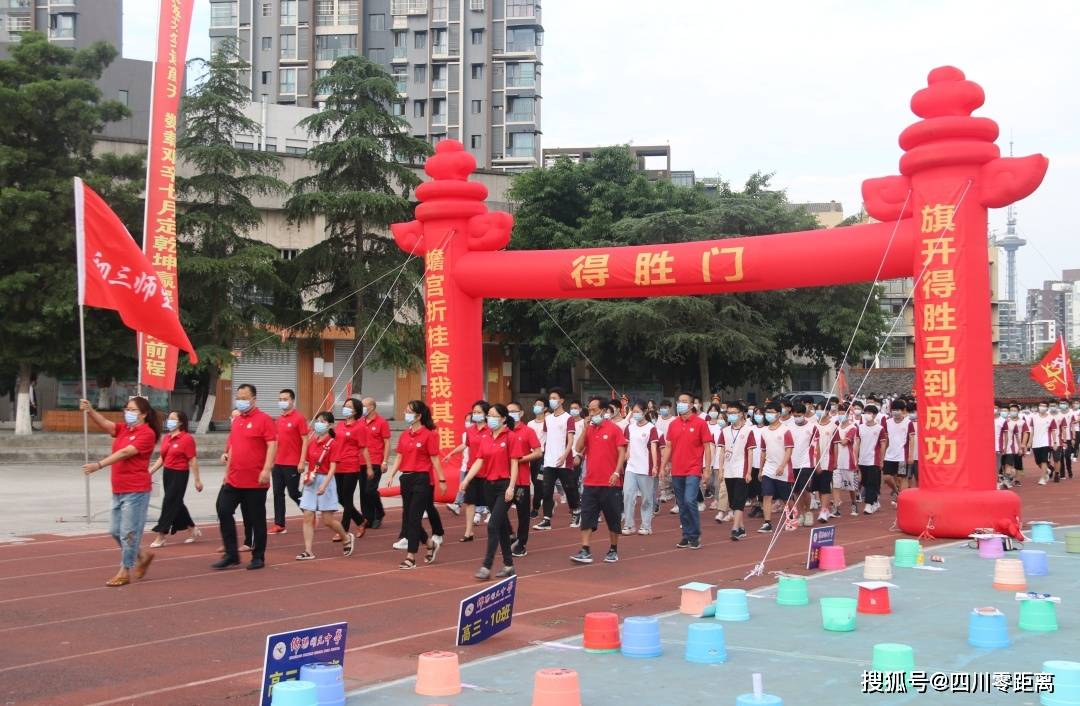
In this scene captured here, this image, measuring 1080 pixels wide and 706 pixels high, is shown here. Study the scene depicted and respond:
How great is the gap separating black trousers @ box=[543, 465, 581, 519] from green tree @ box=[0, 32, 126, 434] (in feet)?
45.9

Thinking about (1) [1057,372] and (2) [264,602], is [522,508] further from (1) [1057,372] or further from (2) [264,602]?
(1) [1057,372]

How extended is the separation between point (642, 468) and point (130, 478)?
6262 mm

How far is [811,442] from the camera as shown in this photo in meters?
13.8

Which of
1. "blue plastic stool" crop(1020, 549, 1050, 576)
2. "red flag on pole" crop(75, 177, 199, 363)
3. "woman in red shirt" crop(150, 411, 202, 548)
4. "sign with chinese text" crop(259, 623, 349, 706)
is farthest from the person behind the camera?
"red flag on pole" crop(75, 177, 199, 363)

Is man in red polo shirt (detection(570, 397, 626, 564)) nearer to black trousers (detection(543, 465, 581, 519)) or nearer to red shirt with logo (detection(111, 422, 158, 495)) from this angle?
A: black trousers (detection(543, 465, 581, 519))

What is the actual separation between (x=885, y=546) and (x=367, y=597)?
5999 millimetres

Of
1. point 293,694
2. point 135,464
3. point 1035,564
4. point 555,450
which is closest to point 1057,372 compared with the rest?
point 555,450

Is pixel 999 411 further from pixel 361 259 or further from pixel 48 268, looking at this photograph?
pixel 48 268

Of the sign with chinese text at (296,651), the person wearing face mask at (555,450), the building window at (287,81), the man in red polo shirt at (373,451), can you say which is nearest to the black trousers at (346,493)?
the man in red polo shirt at (373,451)

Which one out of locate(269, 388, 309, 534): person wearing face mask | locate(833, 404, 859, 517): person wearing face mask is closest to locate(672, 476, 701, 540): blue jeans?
locate(833, 404, 859, 517): person wearing face mask

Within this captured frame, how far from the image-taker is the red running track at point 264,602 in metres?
6.37

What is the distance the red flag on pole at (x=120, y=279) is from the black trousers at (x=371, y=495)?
2698 mm

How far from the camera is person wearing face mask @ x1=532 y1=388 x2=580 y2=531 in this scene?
1396 centimetres

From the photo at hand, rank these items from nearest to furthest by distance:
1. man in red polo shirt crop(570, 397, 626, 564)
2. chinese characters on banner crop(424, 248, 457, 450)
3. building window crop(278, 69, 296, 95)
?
man in red polo shirt crop(570, 397, 626, 564) → chinese characters on banner crop(424, 248, 457, 450) → building window crop(278, 69, 296, 95)
